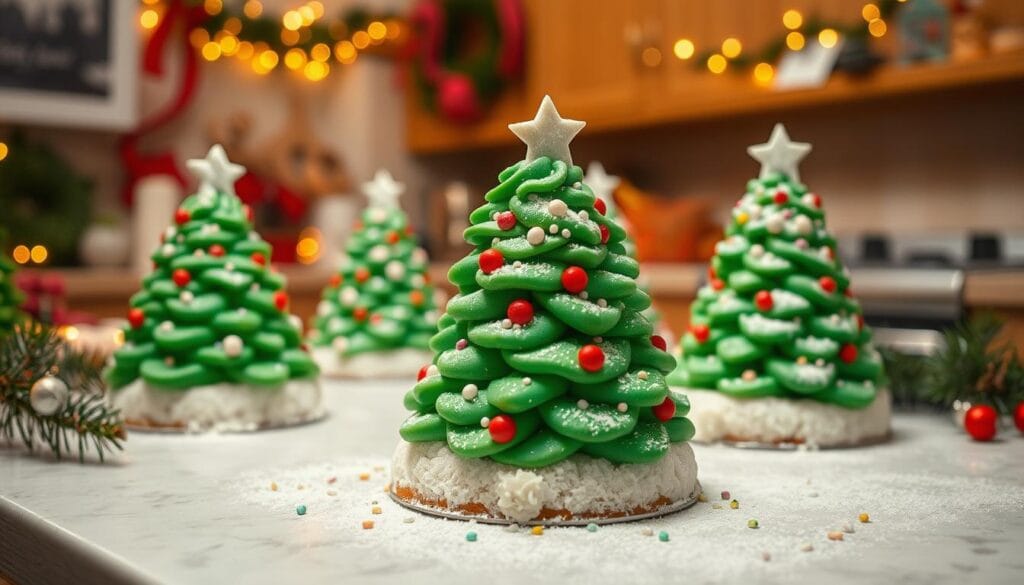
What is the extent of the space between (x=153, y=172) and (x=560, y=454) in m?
3.72

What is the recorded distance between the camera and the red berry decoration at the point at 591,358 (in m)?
1.29

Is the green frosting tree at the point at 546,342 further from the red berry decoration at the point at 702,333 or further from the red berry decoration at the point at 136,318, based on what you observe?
the red berry decoration at the point at 136,318

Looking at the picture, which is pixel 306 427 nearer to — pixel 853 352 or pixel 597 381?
pixel 597 381

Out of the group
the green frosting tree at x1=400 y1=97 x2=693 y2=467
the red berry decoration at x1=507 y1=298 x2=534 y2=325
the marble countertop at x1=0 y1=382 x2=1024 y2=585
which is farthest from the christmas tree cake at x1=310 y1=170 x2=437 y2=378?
the red berry decoration at x1=507 y1=298 x2=534 y2=325

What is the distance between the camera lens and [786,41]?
3.67 m

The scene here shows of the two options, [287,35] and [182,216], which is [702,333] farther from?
[287,35]

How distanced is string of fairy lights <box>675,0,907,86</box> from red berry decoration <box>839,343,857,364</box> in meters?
1.94

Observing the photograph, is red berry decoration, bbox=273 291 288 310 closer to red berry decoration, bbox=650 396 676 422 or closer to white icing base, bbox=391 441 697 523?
white icing base, bbox=391 441 697 523

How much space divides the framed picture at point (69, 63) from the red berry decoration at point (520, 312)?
346 centimetres

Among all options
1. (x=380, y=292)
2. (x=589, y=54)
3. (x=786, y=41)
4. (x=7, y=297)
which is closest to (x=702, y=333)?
(x=380, y=292)

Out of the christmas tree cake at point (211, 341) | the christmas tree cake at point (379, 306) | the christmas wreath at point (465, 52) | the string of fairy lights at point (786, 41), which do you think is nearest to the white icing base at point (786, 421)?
the christmas tree cake at point (211, 341)

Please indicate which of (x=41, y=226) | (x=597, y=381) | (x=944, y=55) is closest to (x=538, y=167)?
(x=597, y=381)

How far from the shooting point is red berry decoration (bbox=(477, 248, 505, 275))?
1363 millimetres

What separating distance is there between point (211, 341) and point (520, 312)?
91 cm
